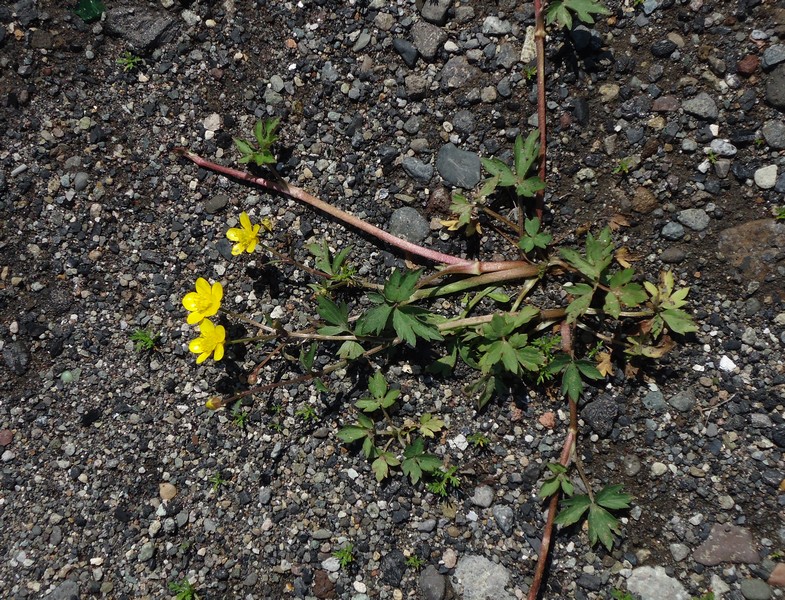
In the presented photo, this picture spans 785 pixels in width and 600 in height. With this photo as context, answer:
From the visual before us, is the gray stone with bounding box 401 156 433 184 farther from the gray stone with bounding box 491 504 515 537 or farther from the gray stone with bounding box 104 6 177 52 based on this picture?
the gray stone with bounding box 491 504 515 537

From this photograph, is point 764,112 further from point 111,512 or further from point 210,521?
point 111,512

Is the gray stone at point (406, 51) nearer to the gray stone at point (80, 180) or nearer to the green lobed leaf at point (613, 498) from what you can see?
the gray stone at point (80, 180)

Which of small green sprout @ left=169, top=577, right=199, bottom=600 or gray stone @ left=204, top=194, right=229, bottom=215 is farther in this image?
gray stone @ left=204, top=194, right=229, bottom=215

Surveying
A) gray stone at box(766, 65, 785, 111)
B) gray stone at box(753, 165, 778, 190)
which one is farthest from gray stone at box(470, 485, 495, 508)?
gray stone at box(766, 65, 785, 111)

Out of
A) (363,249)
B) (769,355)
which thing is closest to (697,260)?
(769,355)

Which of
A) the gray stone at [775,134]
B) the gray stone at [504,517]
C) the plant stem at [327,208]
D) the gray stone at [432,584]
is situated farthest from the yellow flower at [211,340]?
the gray stone at [775,134]

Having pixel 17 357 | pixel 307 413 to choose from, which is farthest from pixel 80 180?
pixel 307 413
